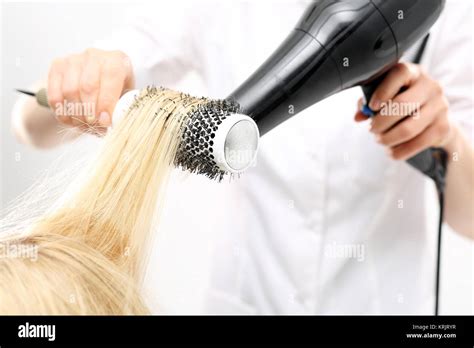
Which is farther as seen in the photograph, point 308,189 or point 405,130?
point 308,189

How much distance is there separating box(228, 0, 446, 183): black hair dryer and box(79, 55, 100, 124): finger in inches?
8.5

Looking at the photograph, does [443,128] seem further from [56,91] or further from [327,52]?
[56,91]

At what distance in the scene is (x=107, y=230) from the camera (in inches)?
25.2

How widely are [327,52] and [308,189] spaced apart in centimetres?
42

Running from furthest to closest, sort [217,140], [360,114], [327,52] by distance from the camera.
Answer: [360,114] → [327,52] → [217,140]

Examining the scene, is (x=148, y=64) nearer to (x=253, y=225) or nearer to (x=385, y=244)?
(x=253, y=225)

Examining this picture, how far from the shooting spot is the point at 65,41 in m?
1.83

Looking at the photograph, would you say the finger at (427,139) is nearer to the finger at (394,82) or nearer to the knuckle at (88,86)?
the finger at (394,82)

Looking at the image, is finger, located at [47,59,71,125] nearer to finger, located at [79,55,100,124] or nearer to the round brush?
finger, located at [79,55,100,124]

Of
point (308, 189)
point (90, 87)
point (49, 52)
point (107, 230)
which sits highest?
point (49, 52)

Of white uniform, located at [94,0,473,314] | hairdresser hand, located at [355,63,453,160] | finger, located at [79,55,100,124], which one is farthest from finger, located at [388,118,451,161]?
finger, located at [79,55,100,124]

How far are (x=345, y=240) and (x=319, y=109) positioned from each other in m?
0.27

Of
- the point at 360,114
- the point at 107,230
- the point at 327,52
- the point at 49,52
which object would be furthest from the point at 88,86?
the point at 49,52
